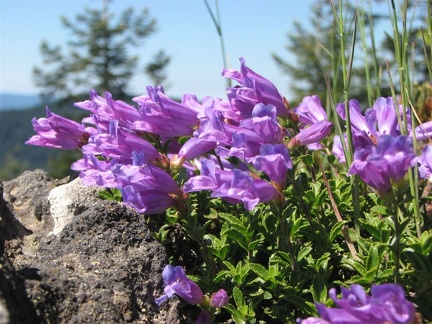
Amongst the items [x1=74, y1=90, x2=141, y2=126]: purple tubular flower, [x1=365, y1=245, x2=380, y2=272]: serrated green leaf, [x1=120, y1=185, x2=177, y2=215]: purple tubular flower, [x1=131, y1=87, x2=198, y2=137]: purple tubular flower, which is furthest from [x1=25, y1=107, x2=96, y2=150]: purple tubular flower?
[x1=365, y1=245, x2=380, y2=272]: serrated green leaf

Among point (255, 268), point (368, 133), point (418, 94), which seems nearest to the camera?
point (255, 268)

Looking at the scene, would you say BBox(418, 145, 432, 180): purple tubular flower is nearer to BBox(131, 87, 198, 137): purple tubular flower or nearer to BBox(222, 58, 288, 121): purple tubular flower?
BBox(222, 58, 288, 121): purple tubular flower

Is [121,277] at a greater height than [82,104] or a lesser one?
lesser

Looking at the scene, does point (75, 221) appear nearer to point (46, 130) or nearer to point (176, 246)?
point (176, 246)

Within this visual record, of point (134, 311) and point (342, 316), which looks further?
point (134, 311)

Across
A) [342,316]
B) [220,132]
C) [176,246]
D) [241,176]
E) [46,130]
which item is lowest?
[342,316]

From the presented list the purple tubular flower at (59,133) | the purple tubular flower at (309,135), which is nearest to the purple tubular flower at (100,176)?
the purple tubular flower at (59,133)

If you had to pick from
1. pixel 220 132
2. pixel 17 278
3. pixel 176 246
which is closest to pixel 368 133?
pixel 220 132
